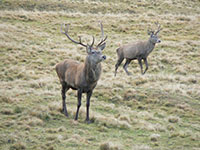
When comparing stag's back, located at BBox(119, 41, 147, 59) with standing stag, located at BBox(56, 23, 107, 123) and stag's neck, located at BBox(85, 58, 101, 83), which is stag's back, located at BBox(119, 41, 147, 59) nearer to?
standing stag, located at BBox(56, 23, 107, 123)

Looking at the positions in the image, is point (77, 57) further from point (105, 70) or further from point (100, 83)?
point (100, 83)

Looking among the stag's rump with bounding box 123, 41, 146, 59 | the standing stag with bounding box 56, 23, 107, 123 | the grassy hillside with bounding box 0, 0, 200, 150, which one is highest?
the standing stag with bounding box 56, 23, 107, 123

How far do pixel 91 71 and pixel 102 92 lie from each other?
14.7 ft

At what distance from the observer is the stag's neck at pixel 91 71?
9.70 metres

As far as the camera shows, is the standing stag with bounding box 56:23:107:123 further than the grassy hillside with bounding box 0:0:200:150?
Yes

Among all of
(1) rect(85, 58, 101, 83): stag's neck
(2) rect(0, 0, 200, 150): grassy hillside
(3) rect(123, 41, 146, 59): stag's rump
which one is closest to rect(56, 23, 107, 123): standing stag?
(1) rect(85, 58, 101, 83): stag's neck

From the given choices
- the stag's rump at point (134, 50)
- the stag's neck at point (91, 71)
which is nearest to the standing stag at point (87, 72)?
the stag's neck at point (91, 71)

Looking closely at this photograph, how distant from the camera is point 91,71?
9.72 metres

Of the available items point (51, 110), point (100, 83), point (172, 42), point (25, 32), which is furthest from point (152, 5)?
point (51, 110)

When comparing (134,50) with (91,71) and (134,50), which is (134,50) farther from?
(91,71)

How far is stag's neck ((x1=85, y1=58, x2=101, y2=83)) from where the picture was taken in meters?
9.70

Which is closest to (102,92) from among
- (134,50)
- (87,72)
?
(87,72)

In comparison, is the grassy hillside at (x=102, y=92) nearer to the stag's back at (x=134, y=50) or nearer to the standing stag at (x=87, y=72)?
the standing stag at (x=87, y=72)

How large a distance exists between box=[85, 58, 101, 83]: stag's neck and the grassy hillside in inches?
63.5
